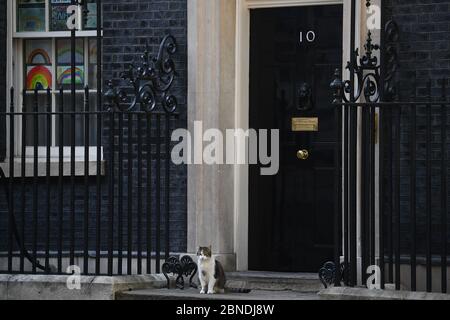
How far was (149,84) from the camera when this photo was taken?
10750 mm

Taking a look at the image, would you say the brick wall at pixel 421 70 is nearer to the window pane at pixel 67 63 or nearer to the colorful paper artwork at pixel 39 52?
the window pane at pixel 67 63

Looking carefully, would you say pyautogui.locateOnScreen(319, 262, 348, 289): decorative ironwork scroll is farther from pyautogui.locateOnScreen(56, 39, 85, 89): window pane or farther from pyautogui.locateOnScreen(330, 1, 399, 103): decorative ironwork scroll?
pyautogui.locateOnScreen(56, 39, 85, 89): window pane

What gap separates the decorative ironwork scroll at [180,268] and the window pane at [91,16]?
261 centimetres

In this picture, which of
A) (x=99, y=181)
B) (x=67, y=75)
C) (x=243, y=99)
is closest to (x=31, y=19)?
(x=67, y=75)

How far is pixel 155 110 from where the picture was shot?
11.2 metres

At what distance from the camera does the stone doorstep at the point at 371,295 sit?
29.9ft

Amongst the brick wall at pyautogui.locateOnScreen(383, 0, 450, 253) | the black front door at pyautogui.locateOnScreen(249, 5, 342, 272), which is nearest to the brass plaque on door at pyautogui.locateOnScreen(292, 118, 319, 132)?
the black front door at pyautogui.locateOnScreen(249, 5, 342, 272)

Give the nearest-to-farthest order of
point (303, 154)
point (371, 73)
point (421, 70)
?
1. point (371, 73)
2. point (421, 70)
3. point (303, 154)

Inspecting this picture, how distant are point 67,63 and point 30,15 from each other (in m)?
0.64

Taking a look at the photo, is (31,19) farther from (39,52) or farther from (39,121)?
(39,121)

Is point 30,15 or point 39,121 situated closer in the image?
point 39,121

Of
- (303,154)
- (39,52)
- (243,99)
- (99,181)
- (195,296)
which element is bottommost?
(195,296)

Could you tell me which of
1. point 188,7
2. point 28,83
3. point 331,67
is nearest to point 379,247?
point 331,67

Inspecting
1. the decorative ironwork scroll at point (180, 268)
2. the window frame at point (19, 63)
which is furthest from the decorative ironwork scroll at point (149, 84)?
the decorative ironwork scroll at point (180, 268)
